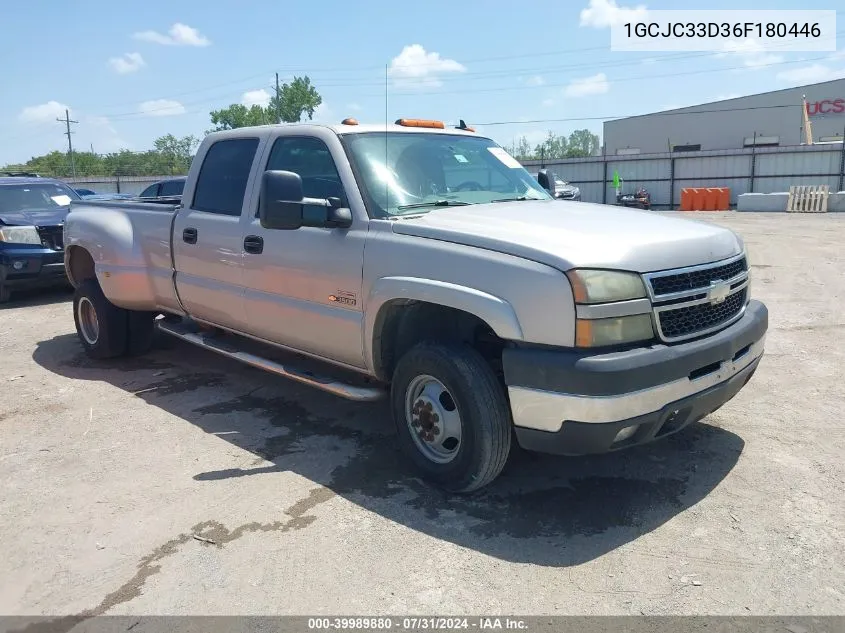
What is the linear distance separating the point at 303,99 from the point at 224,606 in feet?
202

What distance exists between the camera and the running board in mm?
4012

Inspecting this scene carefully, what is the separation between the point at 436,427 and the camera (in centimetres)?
368

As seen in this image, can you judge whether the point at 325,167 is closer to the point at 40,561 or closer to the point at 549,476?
the point at 549,476

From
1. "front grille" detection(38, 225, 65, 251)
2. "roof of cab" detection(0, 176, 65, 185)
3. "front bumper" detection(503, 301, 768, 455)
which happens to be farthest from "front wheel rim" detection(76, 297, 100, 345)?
"roof of cab" detection(0, 176, 65, 185)

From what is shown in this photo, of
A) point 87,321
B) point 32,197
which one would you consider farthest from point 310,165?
point 32,197

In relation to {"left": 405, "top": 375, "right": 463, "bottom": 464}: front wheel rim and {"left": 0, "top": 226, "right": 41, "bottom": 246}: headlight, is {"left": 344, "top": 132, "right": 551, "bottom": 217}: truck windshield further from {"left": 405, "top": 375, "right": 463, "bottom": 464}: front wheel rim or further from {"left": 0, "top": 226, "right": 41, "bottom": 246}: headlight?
{"left": 0, "top": 226, "right": 41, "bottom": 246}: headlight

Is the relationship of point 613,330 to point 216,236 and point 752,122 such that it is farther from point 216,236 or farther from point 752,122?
point 752,122

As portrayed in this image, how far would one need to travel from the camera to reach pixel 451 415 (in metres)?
3.61

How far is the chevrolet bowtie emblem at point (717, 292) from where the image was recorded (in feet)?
11.0

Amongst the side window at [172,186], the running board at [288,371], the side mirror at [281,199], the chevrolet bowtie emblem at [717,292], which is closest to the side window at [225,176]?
the running board at [288,371]

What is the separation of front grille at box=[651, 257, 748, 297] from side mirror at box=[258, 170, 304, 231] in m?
1.93

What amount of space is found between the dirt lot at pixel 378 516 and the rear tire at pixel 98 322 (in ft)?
3.42

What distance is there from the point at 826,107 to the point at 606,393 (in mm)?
49794

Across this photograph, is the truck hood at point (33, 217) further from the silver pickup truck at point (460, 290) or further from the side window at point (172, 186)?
the silver pickup truck at point (460, 290)
